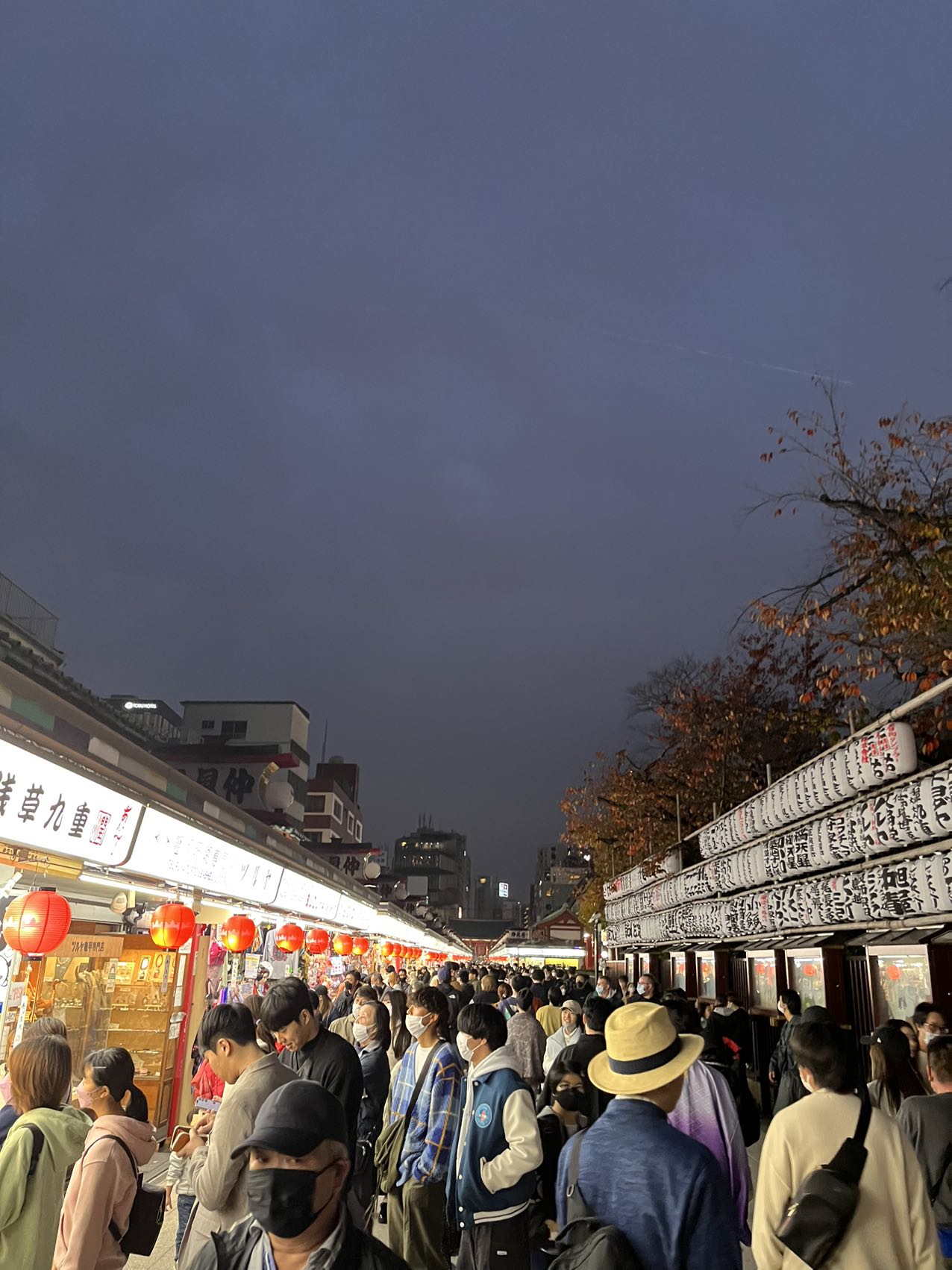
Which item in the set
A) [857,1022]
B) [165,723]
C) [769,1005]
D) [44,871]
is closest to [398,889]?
[165,723]

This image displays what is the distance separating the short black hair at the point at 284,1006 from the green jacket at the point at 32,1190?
Result: 56.1 inches

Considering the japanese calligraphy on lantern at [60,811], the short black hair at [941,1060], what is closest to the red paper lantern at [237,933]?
the japanese calligraphy on lantern at [60,811]

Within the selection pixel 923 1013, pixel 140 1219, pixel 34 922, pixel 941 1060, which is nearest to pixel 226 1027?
pixel 140 1219

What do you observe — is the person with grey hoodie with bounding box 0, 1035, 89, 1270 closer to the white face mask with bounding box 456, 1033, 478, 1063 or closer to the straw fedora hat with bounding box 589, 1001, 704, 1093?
the white face mask with bounding box 456, 1033, 478, 1063

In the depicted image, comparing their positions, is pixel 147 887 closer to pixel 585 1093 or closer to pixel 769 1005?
pixel 585 1093

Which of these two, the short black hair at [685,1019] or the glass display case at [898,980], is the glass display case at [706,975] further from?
the short black hair at [685,1019]

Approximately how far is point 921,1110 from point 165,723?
145 ft

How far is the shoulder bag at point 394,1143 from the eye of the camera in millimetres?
5309

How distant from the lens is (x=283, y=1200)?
210 centimetres

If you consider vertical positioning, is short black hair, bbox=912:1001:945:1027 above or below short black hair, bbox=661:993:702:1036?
above

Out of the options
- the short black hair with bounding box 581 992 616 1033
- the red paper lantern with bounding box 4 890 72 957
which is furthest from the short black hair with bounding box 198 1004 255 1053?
the short black hair with bounding box 581 992 616 1033

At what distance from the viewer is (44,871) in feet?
26.7

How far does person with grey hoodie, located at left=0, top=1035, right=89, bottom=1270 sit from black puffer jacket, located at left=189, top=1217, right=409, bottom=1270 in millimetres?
2208

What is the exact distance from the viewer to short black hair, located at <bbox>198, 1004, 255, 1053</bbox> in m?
4.34
